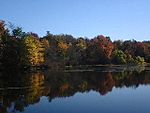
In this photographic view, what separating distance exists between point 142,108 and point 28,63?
164ft

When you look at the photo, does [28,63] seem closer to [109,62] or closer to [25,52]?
[25,52]

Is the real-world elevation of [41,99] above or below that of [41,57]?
below

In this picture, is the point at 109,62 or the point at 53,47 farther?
the point at 109,62

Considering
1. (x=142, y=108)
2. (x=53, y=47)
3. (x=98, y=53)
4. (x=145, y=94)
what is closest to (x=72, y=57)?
(x=53, y=47)

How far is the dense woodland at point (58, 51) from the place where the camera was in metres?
68.6

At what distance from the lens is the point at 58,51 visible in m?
97.2

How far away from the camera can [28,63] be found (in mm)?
71625

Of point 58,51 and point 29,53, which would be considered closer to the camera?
point 29,53

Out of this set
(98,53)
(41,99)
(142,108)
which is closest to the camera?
(142,108)

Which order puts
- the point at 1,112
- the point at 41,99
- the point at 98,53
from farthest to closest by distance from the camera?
the point at 98,53 < the point at 41,99 < the point at 1,112

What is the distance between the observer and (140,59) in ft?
402

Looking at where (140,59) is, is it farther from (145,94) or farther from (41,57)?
(145,94)

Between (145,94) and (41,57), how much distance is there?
50.4m

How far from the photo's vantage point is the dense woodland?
225 ft
